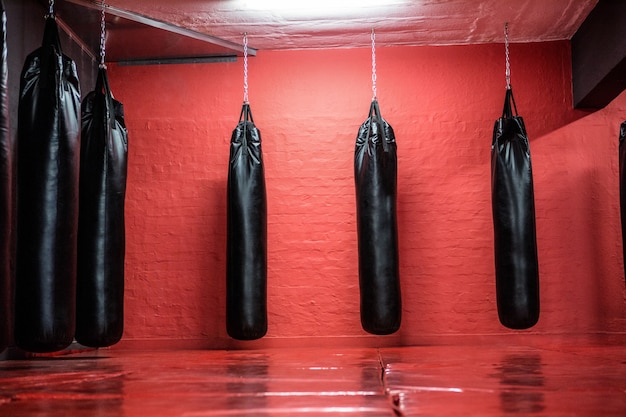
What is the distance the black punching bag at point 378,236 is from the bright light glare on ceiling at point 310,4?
2.70 feet

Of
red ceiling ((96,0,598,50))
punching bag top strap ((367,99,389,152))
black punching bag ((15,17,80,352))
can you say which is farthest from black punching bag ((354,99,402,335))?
black punching bag ((15,17,80,352))

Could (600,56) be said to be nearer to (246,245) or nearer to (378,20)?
(378,20)

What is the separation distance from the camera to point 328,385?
94.1 inches

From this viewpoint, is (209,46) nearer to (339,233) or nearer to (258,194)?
(258,194)

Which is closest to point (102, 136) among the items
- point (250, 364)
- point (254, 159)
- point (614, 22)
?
point (254, 159)

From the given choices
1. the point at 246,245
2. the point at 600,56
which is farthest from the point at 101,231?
the point at 600,56

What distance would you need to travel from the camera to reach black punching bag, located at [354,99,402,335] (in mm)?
4074

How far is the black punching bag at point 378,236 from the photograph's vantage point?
160 inches

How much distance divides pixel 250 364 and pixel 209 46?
2.68 metres

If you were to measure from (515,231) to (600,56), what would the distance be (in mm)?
1407

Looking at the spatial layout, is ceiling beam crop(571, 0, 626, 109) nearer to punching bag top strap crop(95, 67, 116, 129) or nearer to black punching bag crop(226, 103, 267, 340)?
black punching bag crop(226, 103, 267, 340)

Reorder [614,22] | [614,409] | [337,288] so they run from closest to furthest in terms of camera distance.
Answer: [614,409] < [614,22] < [337,288]

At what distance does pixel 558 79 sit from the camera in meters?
5.02

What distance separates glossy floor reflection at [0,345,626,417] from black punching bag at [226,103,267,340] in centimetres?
42
